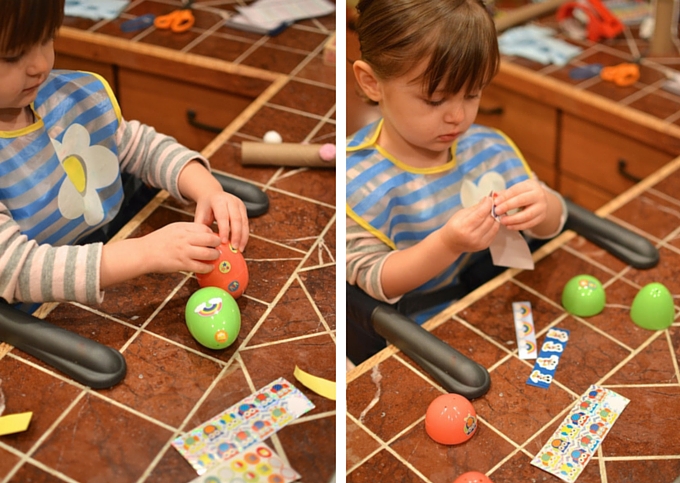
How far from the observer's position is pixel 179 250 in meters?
0.82

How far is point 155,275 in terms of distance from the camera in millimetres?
868

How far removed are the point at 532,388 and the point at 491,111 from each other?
3.03 ft

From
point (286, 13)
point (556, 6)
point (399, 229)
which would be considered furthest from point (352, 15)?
point (556, 6)

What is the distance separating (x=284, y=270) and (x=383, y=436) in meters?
0.21

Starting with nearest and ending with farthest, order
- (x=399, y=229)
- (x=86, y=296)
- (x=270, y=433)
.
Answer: (x=270, y=433), (x=86, y=296), (x=399, y=229)

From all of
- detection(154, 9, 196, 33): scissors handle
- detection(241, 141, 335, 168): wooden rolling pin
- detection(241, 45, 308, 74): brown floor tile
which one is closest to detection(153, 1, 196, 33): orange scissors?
detection(154, 9, 196, 33): scissors handle

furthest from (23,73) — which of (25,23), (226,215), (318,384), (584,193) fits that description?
(584,193)

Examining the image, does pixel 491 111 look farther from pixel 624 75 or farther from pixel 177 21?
pixel 177 21

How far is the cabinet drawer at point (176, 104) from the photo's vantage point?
101cm

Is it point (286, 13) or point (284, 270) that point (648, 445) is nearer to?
point (284, 270)

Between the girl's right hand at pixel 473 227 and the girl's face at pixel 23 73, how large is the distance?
42 cm

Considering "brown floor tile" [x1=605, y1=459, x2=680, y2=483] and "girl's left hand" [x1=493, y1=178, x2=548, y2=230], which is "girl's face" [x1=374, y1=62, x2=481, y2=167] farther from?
"brown floor tile" [x1=605, y1=459, x2=680, y2=483]

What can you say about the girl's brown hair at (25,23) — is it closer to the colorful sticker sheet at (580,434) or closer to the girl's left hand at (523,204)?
the girl's left hand at (523,204)

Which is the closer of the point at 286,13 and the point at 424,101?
the point at 424,101
